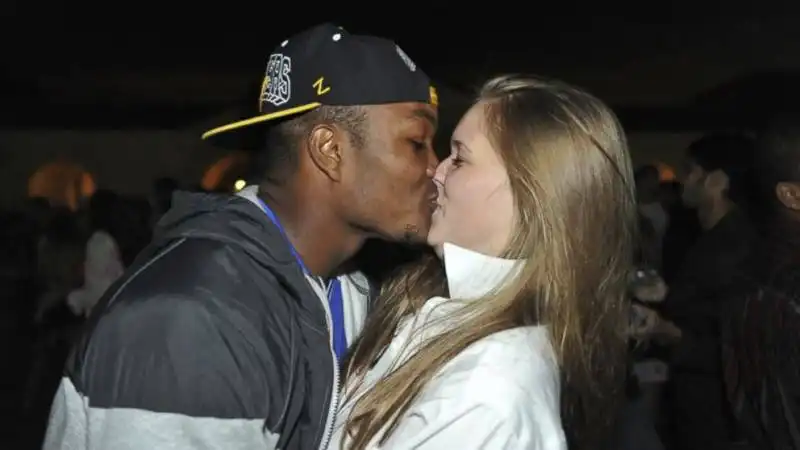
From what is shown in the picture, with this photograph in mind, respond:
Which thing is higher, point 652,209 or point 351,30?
point 351,30

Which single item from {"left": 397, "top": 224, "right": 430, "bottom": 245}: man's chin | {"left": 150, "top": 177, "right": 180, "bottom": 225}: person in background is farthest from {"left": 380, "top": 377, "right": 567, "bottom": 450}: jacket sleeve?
{"left": 150, "top": 177, "right": 180, "bottom": 225}: person in background

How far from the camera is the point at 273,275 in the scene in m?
1.55

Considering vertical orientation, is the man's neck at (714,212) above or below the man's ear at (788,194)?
below

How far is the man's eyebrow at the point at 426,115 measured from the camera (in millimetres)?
1746

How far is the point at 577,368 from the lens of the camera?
1542mm

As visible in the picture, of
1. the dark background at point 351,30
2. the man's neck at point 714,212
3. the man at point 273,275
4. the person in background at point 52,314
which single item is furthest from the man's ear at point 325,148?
the person in background at point 52,314

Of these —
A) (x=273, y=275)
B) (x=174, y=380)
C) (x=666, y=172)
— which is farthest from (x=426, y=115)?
(x=666, y=172)

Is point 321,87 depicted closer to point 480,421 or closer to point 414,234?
point 414,234

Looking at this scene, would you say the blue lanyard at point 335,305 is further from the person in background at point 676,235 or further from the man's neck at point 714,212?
the person in background at point 676,235

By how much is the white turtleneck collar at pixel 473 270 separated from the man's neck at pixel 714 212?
1.88 meters

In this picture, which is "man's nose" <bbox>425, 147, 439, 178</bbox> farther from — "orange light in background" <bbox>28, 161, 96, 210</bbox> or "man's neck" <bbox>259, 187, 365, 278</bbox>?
"orange light in background" <bbox>28, 161, 96, 210</bbox>

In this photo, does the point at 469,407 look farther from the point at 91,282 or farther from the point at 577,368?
the point at 91,282

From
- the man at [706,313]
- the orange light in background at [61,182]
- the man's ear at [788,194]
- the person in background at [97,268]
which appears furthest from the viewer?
the orange light in background at [61,182]

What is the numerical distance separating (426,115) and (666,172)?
294 centimetres
